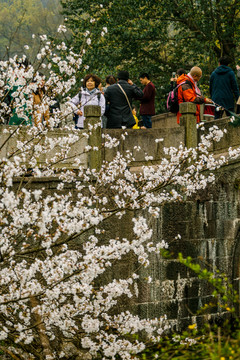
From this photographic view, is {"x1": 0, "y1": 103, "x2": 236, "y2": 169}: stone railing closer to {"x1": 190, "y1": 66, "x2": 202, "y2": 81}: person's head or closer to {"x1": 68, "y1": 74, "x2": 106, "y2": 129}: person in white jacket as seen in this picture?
{"x1": 68, "y1": 74, "x2": 106, "y2": 129}: person in white jacket

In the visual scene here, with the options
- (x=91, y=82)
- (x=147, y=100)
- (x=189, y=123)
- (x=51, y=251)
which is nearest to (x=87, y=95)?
(x=91, y=82)

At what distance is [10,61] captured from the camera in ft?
25.5

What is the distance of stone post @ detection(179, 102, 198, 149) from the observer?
11.3 metres

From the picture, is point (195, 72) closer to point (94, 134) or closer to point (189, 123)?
point (189, 123)

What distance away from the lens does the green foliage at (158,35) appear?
754 inches

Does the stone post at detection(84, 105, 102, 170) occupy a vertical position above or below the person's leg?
below

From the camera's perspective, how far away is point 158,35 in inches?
780

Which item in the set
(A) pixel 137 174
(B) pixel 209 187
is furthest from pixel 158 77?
(A) pixel 137 174

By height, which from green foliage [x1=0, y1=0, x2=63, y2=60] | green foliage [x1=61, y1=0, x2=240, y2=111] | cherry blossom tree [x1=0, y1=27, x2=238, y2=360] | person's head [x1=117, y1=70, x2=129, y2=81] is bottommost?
cherry blossom tree [x1=0, y1=27, x2=238, y2=360]

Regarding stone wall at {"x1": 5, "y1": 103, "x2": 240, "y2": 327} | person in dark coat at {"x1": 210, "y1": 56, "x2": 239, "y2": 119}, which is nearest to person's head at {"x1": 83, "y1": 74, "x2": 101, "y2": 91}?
stone wall at {"x1": 5, "y1": 103, "x2": 240, "y2": 327}

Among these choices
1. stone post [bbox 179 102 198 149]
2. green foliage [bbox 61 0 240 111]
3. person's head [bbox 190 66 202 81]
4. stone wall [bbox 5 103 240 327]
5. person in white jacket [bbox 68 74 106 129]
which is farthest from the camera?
green foliage [bbox 61 0 240 111]

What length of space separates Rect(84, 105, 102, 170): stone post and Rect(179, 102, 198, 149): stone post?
167 centimetres

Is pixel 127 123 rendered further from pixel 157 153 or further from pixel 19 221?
pixel 19 221

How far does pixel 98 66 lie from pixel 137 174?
34.0 feet
